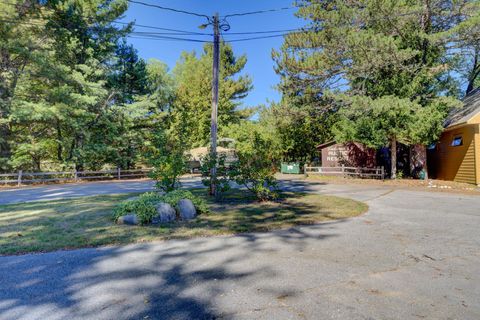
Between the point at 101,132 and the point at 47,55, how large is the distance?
5791mm

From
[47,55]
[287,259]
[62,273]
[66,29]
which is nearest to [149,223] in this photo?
[62,273]

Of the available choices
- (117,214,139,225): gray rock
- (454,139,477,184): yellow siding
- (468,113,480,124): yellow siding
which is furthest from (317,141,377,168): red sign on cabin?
(117,214,139,225): gray rock

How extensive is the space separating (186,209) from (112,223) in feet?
5.52

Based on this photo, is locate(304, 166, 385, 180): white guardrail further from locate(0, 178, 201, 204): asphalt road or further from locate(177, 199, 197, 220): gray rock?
locate(177, 199, 197, 220): gray rock

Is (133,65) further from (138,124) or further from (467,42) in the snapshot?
(467,42)

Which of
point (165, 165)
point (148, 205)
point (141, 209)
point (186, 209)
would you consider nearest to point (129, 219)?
point (141, 209)

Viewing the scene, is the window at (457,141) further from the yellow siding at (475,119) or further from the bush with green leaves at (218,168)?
the bush with green leaves at (218,168)

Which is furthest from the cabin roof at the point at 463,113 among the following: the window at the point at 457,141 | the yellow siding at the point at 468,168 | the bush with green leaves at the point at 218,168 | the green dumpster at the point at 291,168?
the bush with green leaves at the point at 218,168

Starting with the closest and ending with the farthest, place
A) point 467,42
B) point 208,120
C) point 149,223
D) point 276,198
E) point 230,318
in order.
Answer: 1. point 230,318
2. point 149,223
3. point 276,198
4. point 467,42
5. point 208,120

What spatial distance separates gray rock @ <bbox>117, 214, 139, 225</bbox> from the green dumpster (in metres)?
18.3

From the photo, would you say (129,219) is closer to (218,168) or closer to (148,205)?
(148,205)

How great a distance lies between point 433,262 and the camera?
402cm

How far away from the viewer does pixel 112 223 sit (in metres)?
6.31

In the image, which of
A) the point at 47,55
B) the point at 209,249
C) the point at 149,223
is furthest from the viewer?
the point at 47,55
